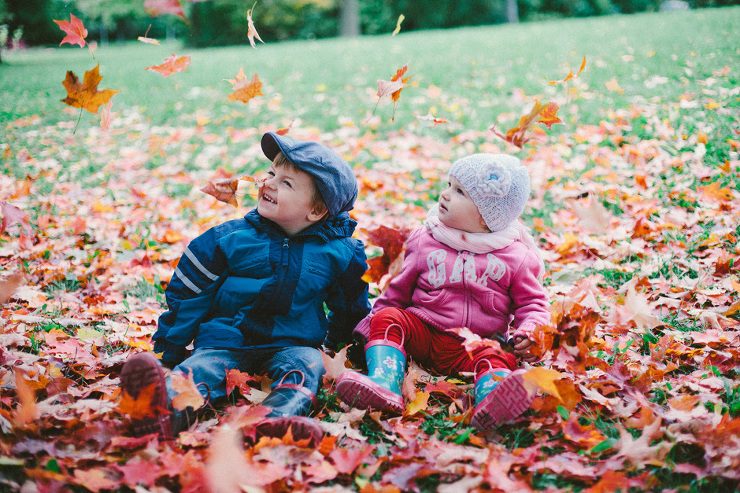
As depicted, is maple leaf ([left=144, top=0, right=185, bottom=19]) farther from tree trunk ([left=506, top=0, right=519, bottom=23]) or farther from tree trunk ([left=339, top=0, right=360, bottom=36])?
tree trunk ([left=506, top=0, right=519, bottom=23])

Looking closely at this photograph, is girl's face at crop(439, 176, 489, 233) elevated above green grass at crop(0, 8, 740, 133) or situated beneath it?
situated beneath

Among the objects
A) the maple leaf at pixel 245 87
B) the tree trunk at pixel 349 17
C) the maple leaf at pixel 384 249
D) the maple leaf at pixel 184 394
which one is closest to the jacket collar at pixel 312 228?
the maple leaf at pixel 384 249

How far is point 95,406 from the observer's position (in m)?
1.89

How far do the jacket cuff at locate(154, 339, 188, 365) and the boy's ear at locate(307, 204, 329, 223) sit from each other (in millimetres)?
711

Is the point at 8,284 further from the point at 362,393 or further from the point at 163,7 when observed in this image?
the point at 362,393

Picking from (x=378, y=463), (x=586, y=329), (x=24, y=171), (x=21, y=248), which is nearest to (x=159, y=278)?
(x=21, y=248)

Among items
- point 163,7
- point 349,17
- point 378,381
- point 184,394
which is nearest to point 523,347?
point 378,381

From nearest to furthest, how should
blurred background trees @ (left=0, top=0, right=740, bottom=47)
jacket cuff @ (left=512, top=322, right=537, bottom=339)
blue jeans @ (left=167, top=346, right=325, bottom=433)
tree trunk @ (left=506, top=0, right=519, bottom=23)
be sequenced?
blue jeans @ (left=167, top=346, right=325, bottom=433)
jacket cuff @ (left=512, top=322, right=537, bottom=339)
blurred background trees @ (left=0, top=0, right=740, bottom=47)
tree trunk @ (left=506, top=0, right=519, bottom=23)

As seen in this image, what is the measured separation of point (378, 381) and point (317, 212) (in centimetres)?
72

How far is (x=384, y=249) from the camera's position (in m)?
2.40

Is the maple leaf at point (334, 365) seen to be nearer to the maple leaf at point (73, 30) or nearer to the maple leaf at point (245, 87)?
the maple leaf at point (245, 87)

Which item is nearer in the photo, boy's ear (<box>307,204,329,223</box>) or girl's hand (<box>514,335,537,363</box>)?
girl's hand (<box>514,335,537,363</box>)

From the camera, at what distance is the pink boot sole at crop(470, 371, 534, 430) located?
5.73ft

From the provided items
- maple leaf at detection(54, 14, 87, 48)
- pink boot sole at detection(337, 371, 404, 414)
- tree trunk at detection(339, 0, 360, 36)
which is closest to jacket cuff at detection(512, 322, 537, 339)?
pink boot sole at detection(337, 371, 404, 414)
